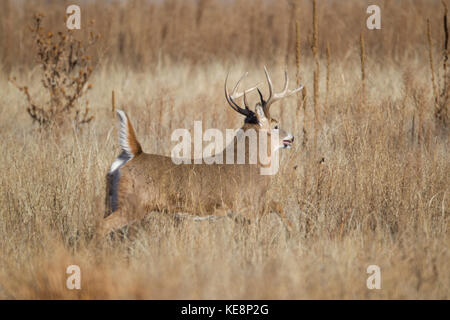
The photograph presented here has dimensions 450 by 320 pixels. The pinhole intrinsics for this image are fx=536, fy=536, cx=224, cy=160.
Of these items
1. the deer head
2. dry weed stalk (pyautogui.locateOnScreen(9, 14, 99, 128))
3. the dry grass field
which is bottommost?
the dry grass field

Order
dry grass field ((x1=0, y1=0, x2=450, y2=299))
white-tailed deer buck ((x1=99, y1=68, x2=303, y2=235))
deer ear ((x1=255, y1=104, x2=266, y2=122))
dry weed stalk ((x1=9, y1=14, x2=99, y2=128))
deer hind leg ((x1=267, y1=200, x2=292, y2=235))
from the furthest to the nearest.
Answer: dry weed stalk ((x1=9, y1=14, x2=99, y2=128)) → deer ear ((x1=255, y1=104, x2=266, y2=122)) → deer hind leg ((x1=267, y1=200, x2=292, y2=235)) → white-tailed deer buck ((x1=99, y1=68, x2=303, y2=235)) → dry grass field ((x1=0, y1=0, x2=450, y2=299))

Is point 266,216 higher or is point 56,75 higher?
point 56,75

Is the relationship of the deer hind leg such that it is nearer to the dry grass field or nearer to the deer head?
the dry grass field

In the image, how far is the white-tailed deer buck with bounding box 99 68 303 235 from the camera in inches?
151

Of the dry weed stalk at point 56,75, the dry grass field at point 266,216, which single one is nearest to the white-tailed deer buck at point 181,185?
the dry grass field at point 266,216

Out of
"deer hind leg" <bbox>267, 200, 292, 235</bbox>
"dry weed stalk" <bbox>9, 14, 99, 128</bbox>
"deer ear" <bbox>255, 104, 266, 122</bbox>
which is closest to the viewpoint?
"deer hind leg" <bbox>267, 200, 292, 235</bbox>

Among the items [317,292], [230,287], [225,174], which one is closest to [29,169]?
[225,174]

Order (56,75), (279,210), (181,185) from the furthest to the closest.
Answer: (56,75)
(279,210)
(181,185)

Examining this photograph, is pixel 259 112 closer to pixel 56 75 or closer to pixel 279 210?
pixel 279 210

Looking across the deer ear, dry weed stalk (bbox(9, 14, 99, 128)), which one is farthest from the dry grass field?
the deer ear

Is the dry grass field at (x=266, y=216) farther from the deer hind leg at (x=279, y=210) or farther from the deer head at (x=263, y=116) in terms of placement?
the deer head at (x=263, y=116)

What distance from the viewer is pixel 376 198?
446 centimetres

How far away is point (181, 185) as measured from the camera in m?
4.05

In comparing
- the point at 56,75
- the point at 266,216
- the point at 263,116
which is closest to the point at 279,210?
the point at 266,216
